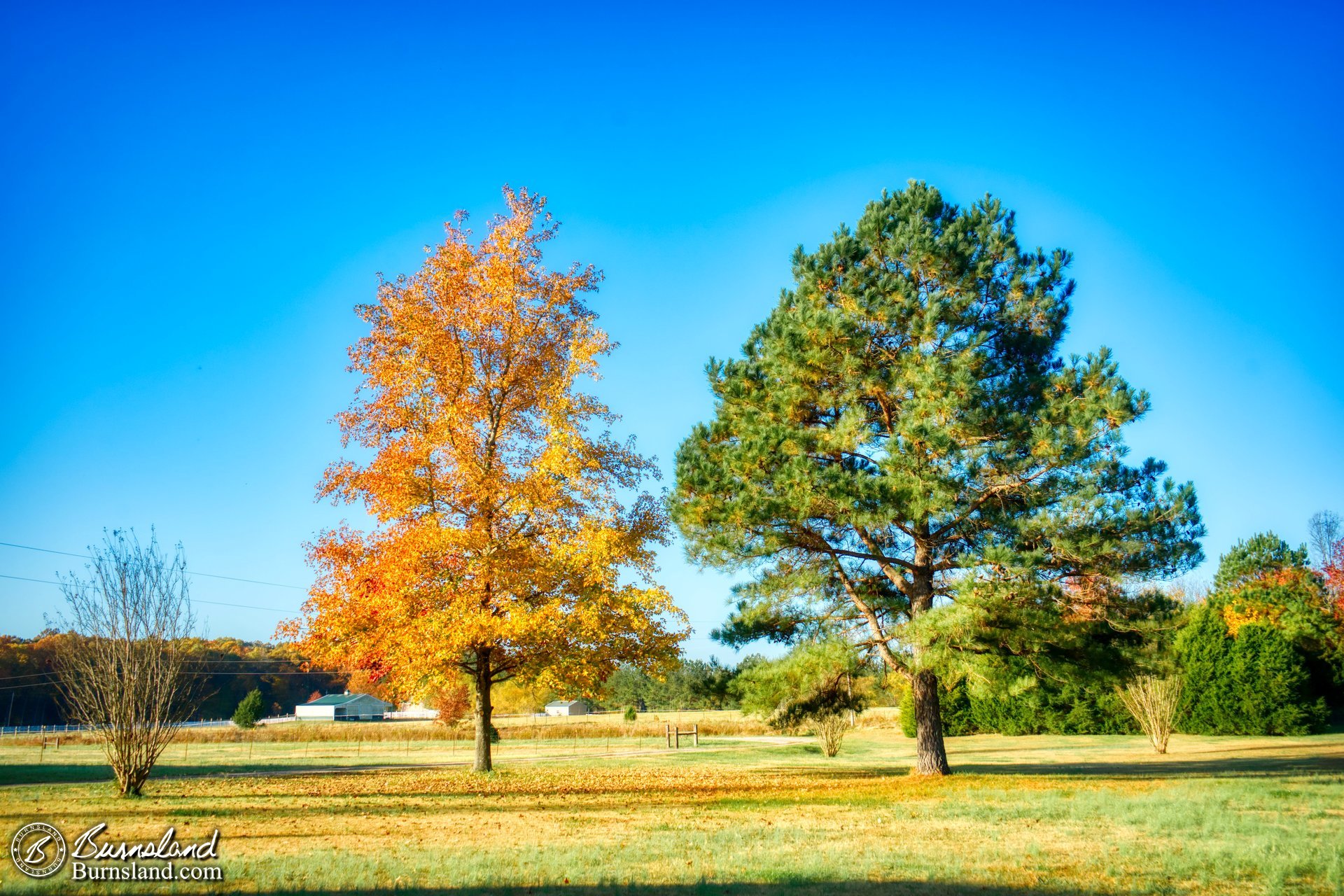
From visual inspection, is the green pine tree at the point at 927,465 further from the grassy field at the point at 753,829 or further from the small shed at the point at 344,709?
the small shed at the point at 344,709

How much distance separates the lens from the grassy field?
7.22 m

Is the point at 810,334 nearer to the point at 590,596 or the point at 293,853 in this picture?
the point at 590,596

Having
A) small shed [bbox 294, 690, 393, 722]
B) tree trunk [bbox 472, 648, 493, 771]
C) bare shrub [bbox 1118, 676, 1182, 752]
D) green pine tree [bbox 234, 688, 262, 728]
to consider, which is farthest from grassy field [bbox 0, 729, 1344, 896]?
small shed [bbox 294, 690, 393, 722]

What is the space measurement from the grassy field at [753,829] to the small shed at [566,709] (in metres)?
85.0

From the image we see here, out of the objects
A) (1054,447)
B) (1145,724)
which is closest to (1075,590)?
(1054,447)

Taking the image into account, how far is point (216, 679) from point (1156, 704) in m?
87.1

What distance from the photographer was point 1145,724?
2538 cm

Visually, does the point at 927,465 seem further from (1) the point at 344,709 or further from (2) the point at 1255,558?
(1) the point at 344,709

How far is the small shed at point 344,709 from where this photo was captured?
8262 cm

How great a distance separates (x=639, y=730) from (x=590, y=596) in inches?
1507

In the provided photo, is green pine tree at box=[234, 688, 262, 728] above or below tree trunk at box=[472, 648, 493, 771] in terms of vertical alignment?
below

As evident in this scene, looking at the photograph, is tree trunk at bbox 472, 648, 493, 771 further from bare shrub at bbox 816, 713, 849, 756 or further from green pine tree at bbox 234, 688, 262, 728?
green pine tree at bbox 234, 688, 262, 728

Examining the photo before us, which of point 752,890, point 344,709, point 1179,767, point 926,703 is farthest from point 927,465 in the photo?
point 344,709

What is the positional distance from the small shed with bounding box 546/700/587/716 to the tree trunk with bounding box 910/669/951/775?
286 ft
